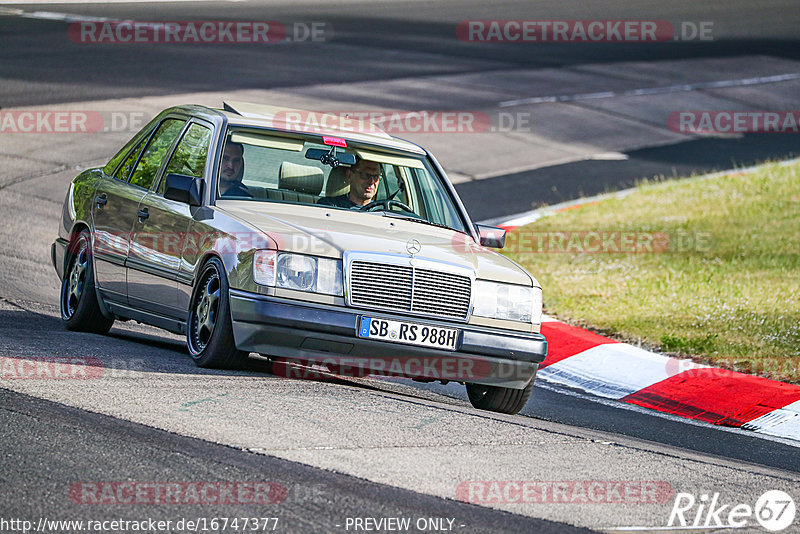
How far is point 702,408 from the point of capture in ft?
29.2

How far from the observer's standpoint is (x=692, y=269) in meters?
13.1

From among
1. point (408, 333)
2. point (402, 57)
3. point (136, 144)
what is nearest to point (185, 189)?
point (136, 144)

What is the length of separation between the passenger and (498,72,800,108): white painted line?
15.7 meters

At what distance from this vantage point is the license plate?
735 centimetres

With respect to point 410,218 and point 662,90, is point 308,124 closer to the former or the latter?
point 410,218
